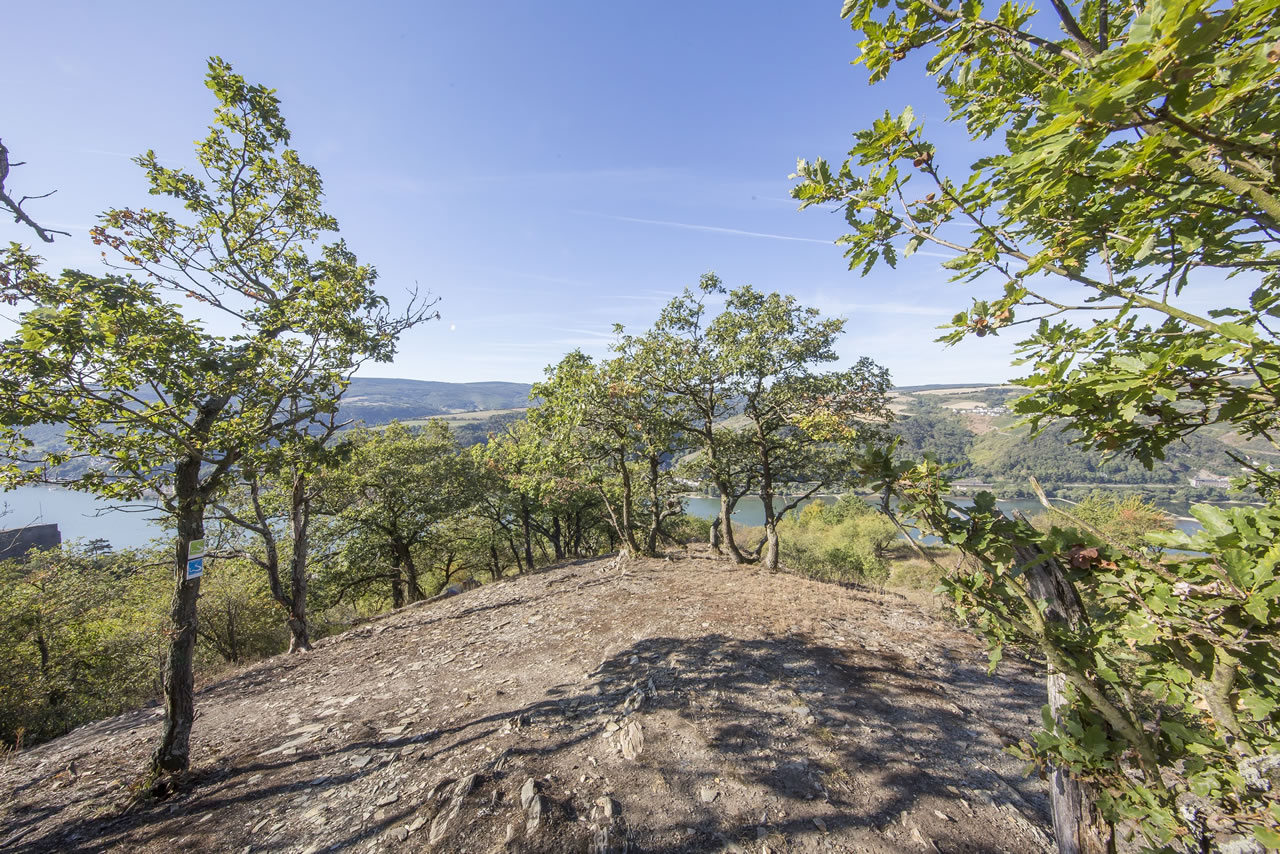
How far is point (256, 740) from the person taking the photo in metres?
5.86

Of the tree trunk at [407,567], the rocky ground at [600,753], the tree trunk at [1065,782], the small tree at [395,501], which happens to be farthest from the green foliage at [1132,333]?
the tree trunk at [407,567]

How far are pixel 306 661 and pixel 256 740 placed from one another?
14.3 ft

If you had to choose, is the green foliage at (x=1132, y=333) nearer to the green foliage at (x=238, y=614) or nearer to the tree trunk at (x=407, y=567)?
the green foliage at (x=238, y=614)

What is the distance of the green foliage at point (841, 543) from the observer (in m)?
32.1

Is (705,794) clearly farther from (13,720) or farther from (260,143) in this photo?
(13,720)

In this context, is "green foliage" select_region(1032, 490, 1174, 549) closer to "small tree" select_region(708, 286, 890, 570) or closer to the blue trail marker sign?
"small tree" select_region(708, 286, 890, 570)

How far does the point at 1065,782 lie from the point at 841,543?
4242 cm

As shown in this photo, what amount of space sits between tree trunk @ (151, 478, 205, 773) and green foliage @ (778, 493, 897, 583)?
2064 centimetres

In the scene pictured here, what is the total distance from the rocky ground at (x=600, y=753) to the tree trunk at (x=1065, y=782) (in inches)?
68.9

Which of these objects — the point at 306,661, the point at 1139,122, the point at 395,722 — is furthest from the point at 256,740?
the point at 1139,122

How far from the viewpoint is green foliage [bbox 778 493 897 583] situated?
3209cm

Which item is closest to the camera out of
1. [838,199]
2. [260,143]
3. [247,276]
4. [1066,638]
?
[1066,638]

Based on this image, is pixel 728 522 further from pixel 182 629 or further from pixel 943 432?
pixel 943 432

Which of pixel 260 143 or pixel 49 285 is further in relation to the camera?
pixel 260 143
